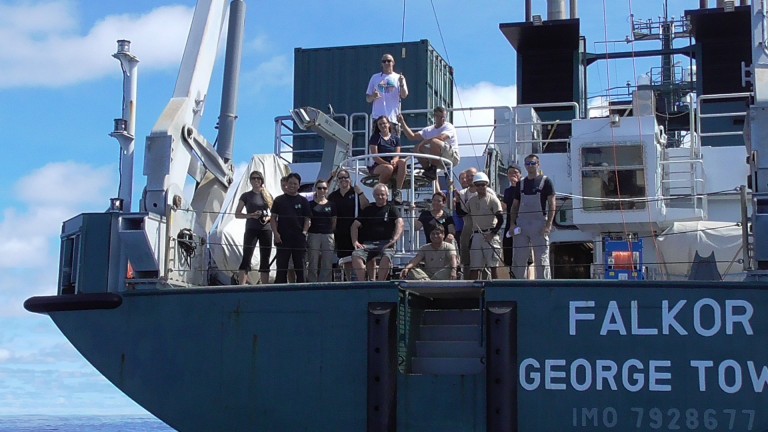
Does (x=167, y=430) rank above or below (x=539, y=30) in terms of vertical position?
below

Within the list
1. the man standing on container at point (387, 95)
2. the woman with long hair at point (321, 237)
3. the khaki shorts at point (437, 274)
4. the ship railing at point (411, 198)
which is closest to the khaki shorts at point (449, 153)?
the ship railing at point (411, 198)

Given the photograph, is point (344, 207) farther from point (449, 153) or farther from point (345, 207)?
point (449, 153)

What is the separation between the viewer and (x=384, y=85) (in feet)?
40.5

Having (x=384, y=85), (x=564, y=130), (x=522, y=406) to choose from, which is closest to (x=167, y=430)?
(x=564, y=130)

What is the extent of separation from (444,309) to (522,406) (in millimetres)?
1417

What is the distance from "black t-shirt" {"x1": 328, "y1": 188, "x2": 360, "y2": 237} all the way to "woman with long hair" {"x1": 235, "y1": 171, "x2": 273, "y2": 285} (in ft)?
2.19

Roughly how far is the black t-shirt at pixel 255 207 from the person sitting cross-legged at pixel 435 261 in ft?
5.24

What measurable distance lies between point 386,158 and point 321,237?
156 cm

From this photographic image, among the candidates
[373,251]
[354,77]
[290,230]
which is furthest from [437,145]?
[354,77]

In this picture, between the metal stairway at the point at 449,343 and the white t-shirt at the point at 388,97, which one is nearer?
the metal stairway at the point at 449,343

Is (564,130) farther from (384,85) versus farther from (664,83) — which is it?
(664,83)

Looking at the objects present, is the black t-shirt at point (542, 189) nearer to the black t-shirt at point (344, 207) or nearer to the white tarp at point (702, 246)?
the black t-shirt at point (344, 207)

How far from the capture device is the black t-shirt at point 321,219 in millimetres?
10461

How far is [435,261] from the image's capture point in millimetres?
9938
